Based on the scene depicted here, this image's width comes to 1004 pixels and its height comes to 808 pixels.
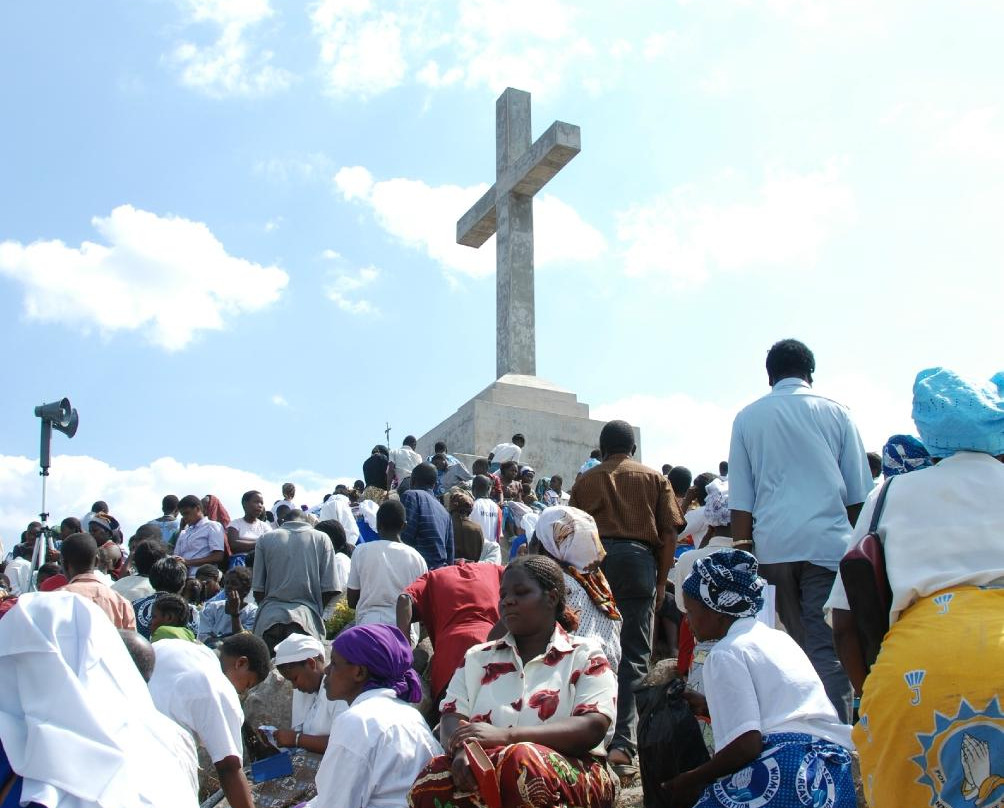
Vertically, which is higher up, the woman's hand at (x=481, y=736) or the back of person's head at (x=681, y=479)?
the back of person's head at (x=681, y=479)

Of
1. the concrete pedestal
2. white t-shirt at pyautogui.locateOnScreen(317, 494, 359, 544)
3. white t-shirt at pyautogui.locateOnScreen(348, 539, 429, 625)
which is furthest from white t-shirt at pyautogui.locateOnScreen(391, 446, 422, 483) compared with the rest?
white t-shirt at pyautogui.locateOnScreen(348, 539, 429, 625)

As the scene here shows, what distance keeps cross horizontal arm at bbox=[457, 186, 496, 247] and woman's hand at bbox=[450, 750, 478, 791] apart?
1476cm

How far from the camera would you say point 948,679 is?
101 inches

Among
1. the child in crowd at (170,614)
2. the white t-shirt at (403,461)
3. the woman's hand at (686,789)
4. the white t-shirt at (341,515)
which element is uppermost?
the white t-shirt at (403,461)

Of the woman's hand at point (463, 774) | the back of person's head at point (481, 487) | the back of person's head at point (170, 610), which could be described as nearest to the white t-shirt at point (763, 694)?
the woman's hand at point (463, 774)

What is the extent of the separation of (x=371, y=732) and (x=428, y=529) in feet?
12.4

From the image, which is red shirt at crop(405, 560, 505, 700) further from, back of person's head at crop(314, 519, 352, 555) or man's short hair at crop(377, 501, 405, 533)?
back of person's head at crop(314, 519, 352, 555)

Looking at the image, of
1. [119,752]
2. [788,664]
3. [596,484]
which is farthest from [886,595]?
[596,484]

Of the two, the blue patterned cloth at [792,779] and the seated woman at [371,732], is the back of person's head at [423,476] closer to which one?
the seated woman at [371,732]

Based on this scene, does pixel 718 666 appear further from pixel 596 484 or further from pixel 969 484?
pixel 596 484

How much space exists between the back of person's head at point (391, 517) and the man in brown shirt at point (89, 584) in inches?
65.8

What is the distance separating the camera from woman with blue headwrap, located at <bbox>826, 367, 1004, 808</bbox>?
2.54m

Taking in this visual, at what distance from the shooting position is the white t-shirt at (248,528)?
1024 centimetres

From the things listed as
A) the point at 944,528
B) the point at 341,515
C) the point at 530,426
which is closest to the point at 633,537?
the point at 944,528
